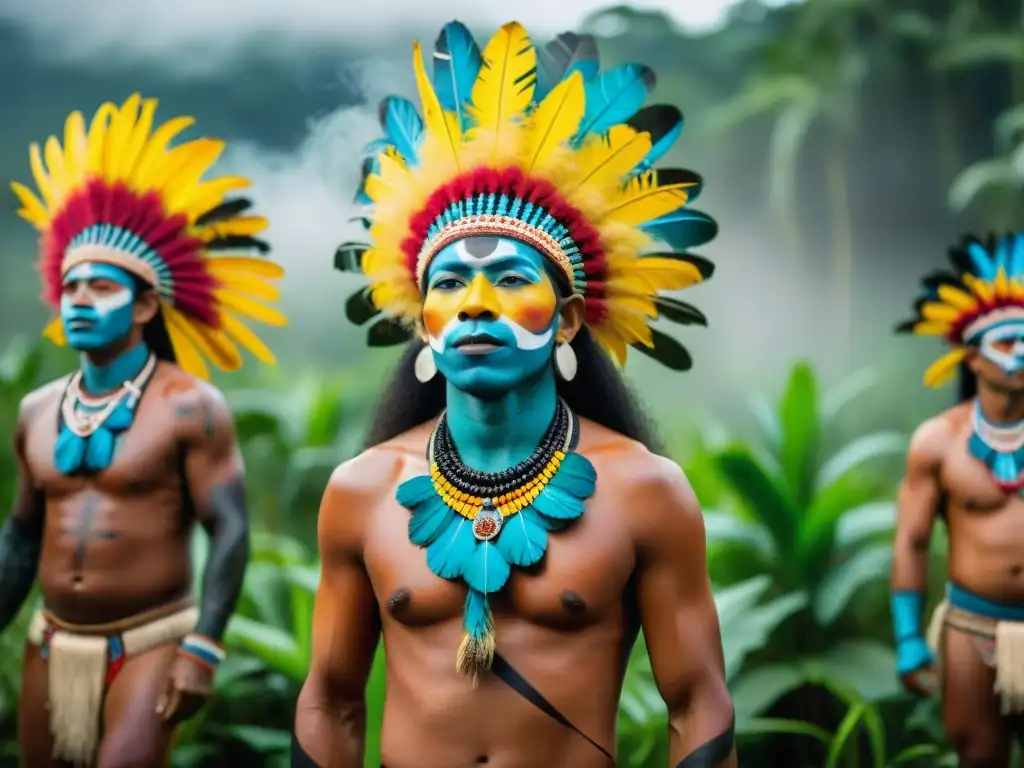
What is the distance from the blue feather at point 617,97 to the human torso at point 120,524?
1.42m

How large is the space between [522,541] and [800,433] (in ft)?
9.99

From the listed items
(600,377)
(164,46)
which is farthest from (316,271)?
(600,377)

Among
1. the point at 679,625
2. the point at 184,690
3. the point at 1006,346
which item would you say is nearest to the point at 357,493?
the point at 679,625

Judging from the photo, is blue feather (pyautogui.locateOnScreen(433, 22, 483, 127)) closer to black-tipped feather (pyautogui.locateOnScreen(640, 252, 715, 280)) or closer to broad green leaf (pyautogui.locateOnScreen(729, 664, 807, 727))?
black-tipped feather (pyautogui.locateOnScreen(640, 252, 715, 280))

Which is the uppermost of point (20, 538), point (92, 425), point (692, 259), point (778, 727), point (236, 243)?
point (236, 243)

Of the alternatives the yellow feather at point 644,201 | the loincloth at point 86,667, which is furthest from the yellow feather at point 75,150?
the yellow feather at point 644,201

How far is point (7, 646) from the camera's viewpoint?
420cm

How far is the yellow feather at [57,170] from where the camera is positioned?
3018 mm

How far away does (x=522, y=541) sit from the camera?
188 cm

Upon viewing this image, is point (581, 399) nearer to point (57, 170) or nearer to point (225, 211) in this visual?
point (225, 211)

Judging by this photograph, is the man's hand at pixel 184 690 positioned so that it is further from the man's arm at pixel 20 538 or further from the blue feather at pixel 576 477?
the blue feather at pixel 576 477

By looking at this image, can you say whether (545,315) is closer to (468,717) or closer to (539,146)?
(539,146)

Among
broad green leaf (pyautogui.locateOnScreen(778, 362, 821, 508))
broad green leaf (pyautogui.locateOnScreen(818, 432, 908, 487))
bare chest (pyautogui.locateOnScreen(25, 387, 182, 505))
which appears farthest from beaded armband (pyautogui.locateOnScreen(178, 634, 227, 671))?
broad green leaf (pyautogui.locateOnScreen(818, 432, 908, 487))

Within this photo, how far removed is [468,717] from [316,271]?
419 centimetres
